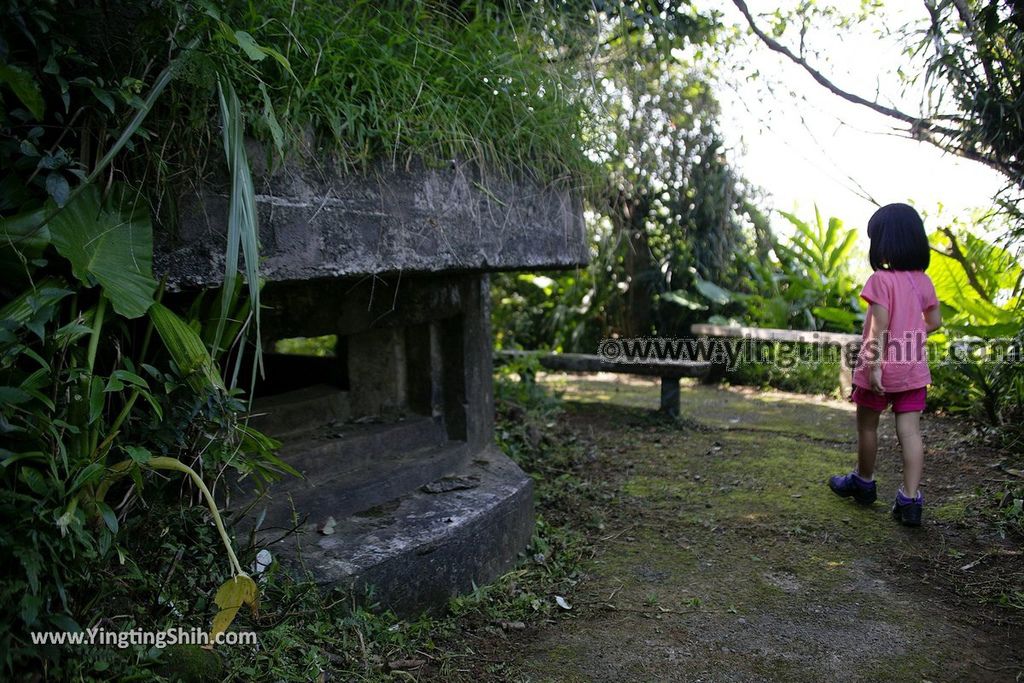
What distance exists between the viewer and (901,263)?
3.63m

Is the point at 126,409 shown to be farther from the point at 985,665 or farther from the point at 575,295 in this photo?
the point at 575,295

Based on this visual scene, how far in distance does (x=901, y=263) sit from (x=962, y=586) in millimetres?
1422

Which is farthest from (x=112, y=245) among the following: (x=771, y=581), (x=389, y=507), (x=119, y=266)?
(x=771, y=581)

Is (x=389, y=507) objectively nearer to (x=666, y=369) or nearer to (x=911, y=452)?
(x=911, y=452)

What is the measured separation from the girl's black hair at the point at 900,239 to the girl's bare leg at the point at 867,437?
0.67 m

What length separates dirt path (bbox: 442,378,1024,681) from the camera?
2439 millimetres

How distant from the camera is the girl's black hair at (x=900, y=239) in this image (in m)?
3.61

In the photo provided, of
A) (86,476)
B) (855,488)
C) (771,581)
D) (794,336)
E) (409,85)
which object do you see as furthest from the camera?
(794,336)

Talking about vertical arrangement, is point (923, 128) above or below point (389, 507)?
above

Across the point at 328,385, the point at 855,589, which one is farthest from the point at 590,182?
the point at 855,589

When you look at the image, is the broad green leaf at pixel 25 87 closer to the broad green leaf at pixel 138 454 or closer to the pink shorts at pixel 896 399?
the broad green leaf at pixel 138 454

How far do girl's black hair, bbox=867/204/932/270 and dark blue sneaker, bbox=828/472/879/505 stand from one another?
1006 millimetres

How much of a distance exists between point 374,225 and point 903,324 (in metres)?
2.47

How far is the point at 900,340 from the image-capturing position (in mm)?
3584
